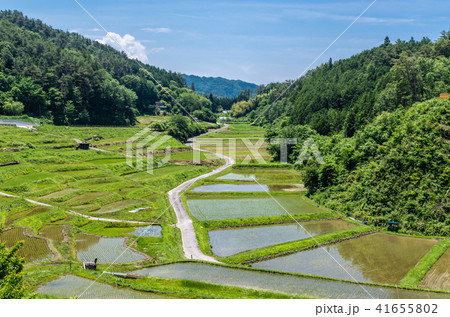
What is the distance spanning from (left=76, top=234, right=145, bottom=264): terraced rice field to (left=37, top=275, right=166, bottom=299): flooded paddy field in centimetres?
454

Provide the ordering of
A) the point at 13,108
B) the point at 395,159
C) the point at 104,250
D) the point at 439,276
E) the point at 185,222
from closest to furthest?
1. the point at 439,276
2. the point at 104,250
3. the point at 185,222
4. the point at 395,159
5. the point at 13,108

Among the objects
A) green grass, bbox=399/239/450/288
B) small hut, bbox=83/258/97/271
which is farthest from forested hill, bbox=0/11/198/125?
green grass, bbox=399/239/450/288

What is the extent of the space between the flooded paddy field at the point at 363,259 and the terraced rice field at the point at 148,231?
11.2 metres

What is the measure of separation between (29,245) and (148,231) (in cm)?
1060

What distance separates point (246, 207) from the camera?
4669 centimetres

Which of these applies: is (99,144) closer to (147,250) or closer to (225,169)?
(225,169)

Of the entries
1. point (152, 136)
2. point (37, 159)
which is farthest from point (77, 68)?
point (37, 159)

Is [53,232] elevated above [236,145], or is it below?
below

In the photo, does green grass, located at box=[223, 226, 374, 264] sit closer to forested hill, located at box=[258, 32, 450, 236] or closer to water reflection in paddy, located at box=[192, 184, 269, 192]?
forested hill, located at box=[258, 32, 450, 236]

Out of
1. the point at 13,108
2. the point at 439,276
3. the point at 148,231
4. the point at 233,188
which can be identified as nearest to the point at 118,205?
the point at 148,231

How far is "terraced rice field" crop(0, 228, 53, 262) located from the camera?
28.9 m

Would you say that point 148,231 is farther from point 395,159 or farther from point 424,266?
point 395,159

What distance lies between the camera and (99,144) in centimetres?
7962

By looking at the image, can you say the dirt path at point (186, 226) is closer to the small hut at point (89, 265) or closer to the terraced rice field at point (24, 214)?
the small hut at point (89, 265)
